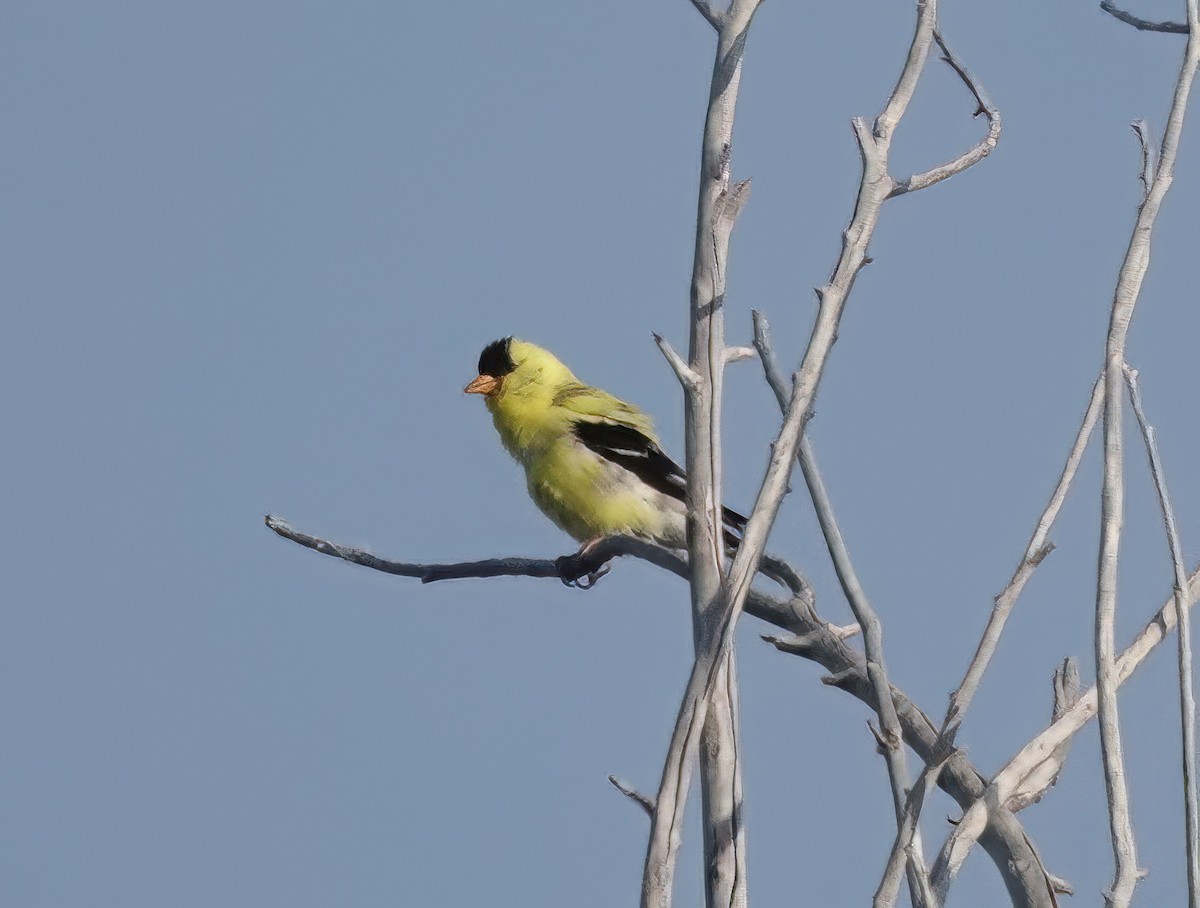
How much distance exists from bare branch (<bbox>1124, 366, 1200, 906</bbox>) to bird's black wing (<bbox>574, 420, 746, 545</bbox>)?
3241 millimetres

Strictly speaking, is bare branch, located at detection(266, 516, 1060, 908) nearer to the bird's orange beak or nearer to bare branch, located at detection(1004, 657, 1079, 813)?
bare branch, located at detection(1004, 657, 1079, 813)

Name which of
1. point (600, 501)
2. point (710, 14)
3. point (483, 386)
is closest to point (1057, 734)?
point (710, 14)

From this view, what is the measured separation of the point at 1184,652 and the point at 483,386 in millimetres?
4421

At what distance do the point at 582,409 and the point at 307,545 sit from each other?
2707mm

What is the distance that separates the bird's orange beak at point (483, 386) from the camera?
6.37 metres

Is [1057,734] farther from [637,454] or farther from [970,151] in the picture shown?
[637,454]

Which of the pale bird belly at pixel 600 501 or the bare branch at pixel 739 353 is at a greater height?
the pale bird belly at pixel 600 501

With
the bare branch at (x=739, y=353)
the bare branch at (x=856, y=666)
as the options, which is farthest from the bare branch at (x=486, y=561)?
the bare branch at (x=739, y=353)

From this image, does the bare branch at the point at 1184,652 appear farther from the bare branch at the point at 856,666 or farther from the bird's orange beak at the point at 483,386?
the bird's orange beak at the point at 483,386

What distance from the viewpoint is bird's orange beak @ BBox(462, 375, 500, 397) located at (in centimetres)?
637

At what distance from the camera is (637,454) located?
569 cm

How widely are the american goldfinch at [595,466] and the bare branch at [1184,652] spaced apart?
2.79m

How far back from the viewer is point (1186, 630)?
2305mm

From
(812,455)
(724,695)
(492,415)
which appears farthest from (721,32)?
(492,415)
